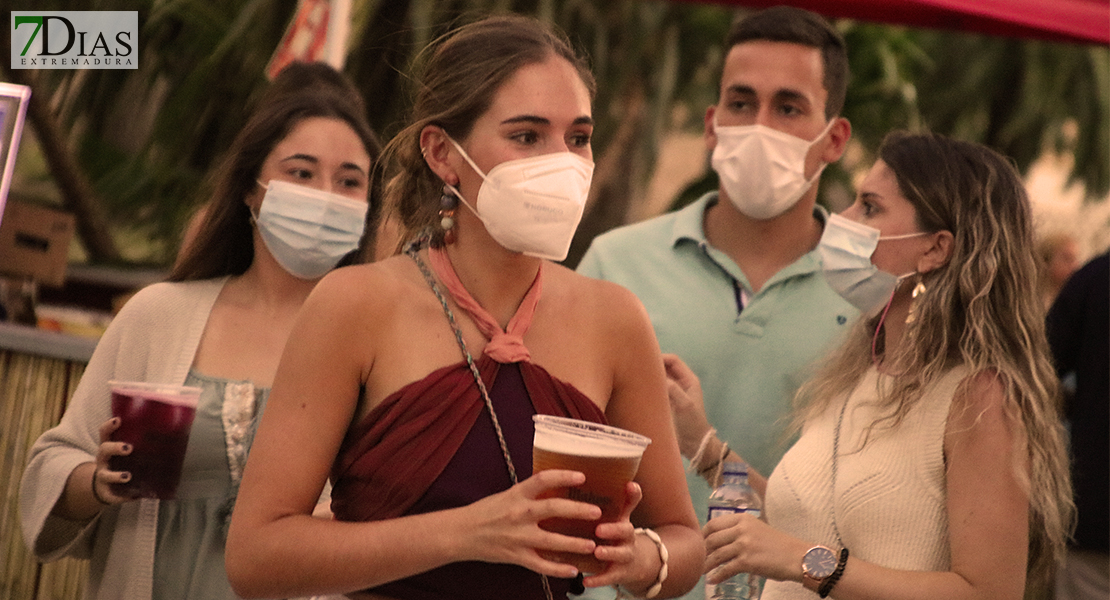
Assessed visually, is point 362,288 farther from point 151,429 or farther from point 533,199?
point 151,429

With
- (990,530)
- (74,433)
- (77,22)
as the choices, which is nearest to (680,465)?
(990,530)

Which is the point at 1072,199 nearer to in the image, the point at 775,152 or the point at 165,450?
the point at 775,152

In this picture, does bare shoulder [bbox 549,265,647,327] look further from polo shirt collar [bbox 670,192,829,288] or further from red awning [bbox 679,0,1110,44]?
red awning [bbox 679,0,1110,44]

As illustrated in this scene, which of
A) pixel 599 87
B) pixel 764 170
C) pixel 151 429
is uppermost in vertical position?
pixel 599 87

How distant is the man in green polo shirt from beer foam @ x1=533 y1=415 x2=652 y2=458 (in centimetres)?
158

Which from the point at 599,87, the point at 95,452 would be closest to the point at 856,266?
the point at 95,452

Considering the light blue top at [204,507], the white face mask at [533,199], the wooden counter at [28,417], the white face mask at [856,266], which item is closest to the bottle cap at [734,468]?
the white face mask at [856,266]

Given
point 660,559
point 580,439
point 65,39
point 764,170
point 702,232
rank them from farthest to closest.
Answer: point 702,232 → point 764,170 → point 65,39 → point 660,559 → point 580,439

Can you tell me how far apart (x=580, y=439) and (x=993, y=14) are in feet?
11.1

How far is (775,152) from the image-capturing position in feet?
11.5

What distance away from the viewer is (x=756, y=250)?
356cm

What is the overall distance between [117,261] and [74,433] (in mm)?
2084

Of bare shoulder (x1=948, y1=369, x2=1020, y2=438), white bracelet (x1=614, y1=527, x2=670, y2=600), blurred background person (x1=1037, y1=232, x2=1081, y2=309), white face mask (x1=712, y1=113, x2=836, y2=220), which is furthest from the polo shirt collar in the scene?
blurred background person (x1=1037, y1=232, x2=1081, y2=309)

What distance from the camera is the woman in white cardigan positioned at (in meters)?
2.68
